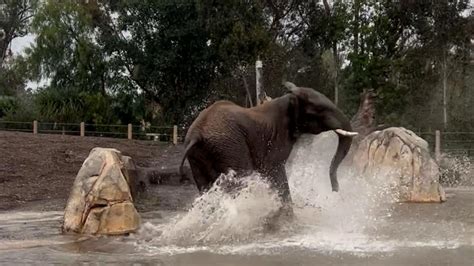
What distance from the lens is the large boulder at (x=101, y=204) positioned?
31.4 feet

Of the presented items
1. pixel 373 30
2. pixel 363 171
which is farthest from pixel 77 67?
pixel 363 171

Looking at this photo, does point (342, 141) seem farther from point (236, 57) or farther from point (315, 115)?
point (236, 57)

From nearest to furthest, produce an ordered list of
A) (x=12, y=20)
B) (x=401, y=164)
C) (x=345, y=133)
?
(x=345, y=133) → (x=401, y=164) → (x=12, y=20)

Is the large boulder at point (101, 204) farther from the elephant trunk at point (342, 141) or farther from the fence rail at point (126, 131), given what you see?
the fence rail at point (126, 131)

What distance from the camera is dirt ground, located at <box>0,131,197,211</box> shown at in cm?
1456

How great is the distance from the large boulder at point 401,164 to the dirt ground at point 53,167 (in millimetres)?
3856

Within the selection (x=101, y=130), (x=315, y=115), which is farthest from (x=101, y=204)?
(x=101, y=130)

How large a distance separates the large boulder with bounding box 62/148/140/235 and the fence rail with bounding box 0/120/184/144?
18.2 meters

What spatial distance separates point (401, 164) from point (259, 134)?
22.4 ft

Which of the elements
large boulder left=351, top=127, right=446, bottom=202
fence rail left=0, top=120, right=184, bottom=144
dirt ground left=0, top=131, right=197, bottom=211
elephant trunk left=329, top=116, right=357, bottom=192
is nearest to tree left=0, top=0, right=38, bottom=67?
fence rail left=0, top=120, right=184, bottom=144

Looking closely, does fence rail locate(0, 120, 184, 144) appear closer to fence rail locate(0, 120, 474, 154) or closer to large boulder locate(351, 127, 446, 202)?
fence rail locate(0, 120, 474, 154)

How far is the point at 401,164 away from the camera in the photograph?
15414 mm

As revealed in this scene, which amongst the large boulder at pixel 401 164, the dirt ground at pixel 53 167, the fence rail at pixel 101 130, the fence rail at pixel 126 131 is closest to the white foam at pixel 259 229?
the large boulder at pixel 401 164

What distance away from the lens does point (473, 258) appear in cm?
707
